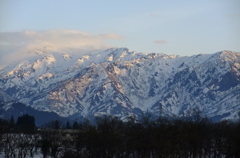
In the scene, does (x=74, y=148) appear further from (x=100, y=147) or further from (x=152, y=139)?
(x=152, y=139)

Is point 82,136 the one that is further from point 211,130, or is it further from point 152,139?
point 211,130

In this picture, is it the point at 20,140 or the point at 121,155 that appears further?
the point at 20,140

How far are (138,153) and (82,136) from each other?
1428 cm

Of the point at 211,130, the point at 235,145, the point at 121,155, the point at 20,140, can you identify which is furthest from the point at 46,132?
the point at 235,145

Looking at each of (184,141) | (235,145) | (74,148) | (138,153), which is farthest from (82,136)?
(235,145)

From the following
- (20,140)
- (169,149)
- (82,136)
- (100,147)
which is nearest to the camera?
(169,149)

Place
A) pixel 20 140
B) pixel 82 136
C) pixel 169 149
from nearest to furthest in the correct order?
1. pixel 169 149
2. pixel 82 136
3. pixel 20 140

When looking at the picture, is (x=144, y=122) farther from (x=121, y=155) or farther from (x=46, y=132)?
(x=46, y=132)

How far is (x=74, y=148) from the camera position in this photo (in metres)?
137

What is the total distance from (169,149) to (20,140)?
54415 mm

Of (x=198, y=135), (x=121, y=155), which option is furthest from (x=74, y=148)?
(x=198, y=135)

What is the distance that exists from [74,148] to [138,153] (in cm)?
1666

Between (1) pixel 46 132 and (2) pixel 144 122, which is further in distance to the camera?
(1) pixel 46 132

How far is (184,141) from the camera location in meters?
124
